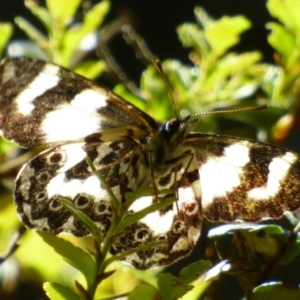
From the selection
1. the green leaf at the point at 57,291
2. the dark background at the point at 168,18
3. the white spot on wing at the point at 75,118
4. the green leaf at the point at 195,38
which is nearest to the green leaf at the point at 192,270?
the green leaf at the point at 57,291

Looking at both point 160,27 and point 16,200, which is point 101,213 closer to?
point 16,200

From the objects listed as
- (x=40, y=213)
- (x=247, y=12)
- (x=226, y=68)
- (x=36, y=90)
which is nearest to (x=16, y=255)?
(x=40, y=213)

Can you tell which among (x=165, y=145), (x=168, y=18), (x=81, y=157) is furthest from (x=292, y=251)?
(x=168, y=18)

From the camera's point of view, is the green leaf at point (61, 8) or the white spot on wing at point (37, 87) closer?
the white spot on wing at point (37, 87)

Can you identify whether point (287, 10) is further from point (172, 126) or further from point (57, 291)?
point (57, 291)

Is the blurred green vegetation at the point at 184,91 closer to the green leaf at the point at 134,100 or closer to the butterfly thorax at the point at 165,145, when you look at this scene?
the green leaf at the point at 134,100

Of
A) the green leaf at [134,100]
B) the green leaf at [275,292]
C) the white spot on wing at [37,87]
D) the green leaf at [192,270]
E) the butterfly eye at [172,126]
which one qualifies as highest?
the white spot on wing at [37,87]
